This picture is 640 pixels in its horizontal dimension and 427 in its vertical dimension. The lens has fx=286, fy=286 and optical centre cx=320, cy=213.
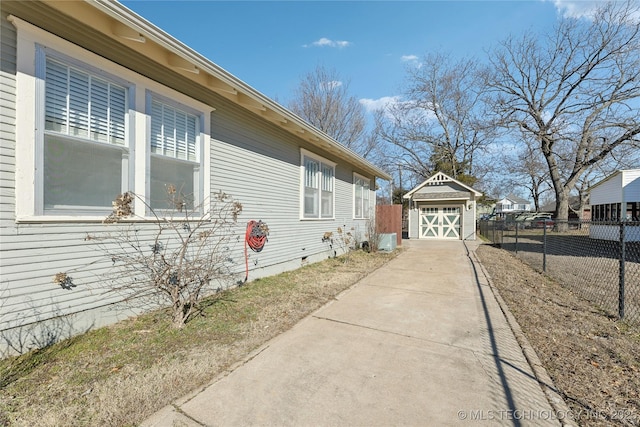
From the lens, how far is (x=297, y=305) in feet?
14.7

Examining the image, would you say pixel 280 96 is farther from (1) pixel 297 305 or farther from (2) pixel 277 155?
(1) pixel 297 305

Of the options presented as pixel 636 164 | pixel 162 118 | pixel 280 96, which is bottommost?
pixel 162 118

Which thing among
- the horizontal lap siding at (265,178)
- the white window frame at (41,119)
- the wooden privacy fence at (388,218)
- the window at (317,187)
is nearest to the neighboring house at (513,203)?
the wooden privacy fence at (388,218)

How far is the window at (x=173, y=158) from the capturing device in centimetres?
399

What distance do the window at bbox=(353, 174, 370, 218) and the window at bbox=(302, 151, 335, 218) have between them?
2.25 metres

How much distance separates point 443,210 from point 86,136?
17.1 meters

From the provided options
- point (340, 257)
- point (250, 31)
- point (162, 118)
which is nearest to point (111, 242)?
point (162, 118)

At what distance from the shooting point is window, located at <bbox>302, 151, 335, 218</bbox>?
803 centimetres

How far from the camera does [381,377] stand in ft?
8.41

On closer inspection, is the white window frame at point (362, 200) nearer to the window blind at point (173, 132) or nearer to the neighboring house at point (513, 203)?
the window blind at point (173, 132)

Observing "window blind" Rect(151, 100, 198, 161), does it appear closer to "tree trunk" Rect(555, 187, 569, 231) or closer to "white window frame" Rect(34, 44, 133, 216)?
"white window frame" Rect(34, 44, 133, 216)

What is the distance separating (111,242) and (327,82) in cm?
2175

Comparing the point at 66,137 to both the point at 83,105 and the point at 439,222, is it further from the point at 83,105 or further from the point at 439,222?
the point at 439,222

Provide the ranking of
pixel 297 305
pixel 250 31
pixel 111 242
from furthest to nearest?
pixel 250 31 → pixel 297 305 → pixel 111 242
